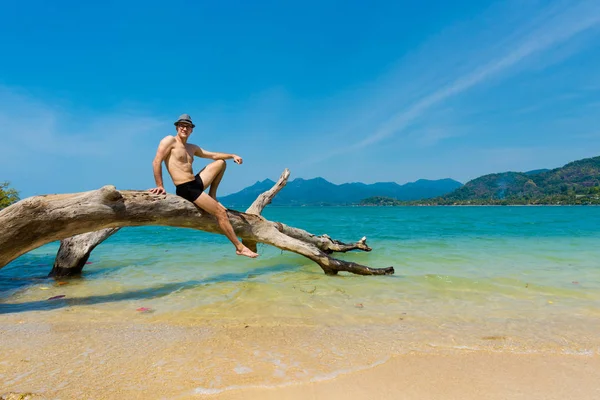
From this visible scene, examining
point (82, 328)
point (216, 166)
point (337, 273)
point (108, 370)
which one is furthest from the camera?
point (337, 273)

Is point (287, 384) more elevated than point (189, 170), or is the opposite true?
point (189, 170)

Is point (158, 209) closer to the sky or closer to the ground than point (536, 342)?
closer to the sky

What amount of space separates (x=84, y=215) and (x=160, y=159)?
170 cm

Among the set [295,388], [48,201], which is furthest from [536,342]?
[48,201]

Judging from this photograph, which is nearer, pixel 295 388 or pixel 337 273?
pixel 295 388

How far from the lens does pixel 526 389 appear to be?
2922 millimetres

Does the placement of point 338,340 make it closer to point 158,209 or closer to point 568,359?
point 568,359

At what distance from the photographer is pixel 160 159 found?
6496 mm

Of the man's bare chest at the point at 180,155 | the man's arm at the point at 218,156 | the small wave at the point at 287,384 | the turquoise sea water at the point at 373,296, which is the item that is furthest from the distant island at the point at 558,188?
the small wave at the point at 287,384

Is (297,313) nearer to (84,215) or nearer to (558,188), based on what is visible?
(84,215)

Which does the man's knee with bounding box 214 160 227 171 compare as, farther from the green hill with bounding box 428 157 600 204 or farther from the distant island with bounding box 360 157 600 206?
the green hill with bounding box 428 157 600 204

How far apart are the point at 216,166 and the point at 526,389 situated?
645 cm

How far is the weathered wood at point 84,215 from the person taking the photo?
222 inches

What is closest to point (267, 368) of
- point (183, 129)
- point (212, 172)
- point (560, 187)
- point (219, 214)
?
point (219, 214)
